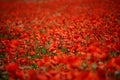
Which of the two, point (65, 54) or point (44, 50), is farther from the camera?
point (44, 50)

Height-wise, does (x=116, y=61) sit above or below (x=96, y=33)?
above

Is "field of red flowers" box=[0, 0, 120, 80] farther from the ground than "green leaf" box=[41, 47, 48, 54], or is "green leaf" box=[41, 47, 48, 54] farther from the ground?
"field of red flowers" box=[0, 0, 120, 80]

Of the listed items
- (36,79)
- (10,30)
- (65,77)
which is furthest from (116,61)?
(10,30)

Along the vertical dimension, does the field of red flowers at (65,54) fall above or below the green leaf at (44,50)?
above

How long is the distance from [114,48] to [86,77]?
5.62ft

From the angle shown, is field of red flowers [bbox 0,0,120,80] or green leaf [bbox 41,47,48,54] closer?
field of red flowers [bbox 0,0,120,80]

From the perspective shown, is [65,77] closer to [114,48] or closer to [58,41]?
[114,48]

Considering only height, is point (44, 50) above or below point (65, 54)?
below

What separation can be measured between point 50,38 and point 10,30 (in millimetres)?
2493

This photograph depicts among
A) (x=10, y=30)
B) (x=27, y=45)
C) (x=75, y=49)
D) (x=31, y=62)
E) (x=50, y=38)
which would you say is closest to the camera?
(x=31, y=62)

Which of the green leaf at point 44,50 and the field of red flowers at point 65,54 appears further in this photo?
the green leaf at point 44,50

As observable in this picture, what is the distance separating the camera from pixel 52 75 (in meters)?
3.52

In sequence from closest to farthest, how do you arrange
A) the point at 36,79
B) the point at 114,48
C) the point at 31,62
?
the point at 36,79 → the point at 114,48 → the point at 31,62

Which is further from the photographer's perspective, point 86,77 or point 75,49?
point 75,49
